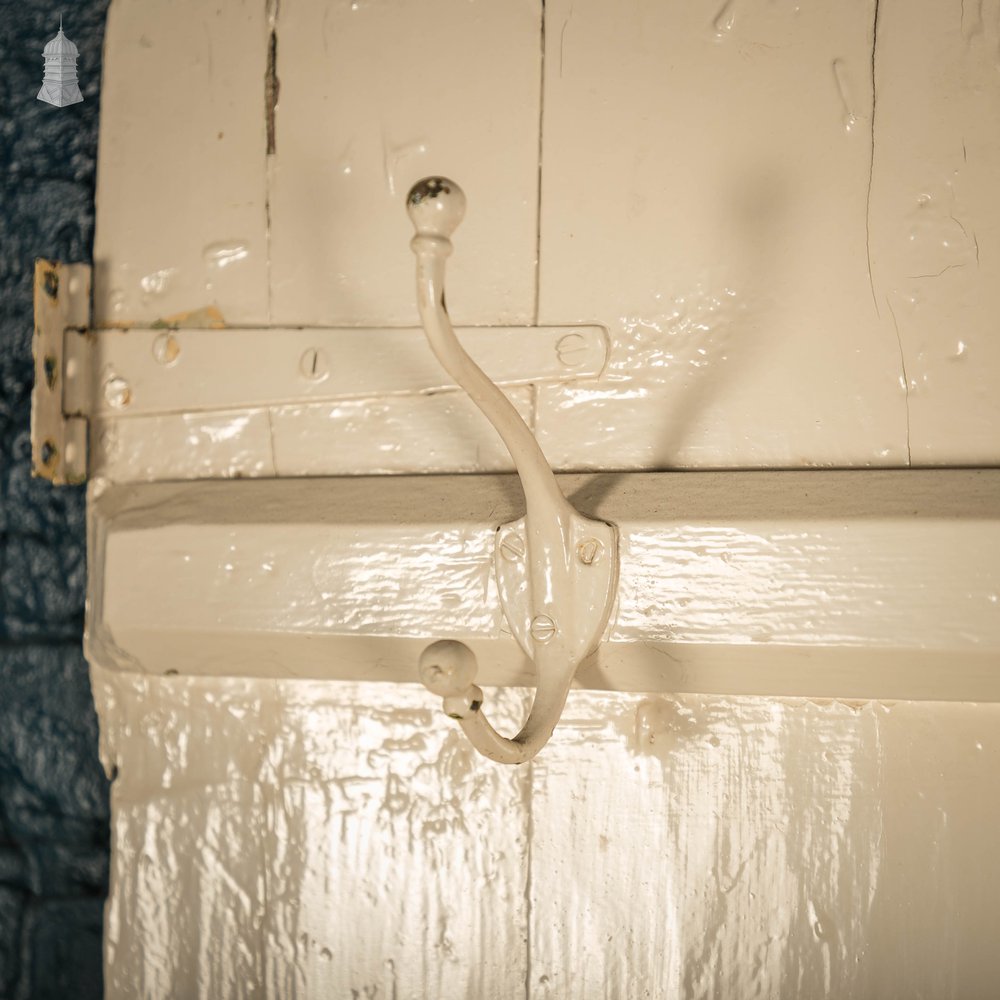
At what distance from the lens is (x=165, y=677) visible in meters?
0.77

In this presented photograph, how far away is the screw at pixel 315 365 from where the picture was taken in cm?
75

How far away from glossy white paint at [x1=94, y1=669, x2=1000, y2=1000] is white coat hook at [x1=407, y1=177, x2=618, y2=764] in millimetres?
89

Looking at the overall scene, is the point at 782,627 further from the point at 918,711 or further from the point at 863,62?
the point at 863,62

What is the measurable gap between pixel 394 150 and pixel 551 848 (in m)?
0.54

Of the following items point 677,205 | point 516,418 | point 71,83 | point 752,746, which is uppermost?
point 71,83

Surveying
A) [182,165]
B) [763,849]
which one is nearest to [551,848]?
[763,849]

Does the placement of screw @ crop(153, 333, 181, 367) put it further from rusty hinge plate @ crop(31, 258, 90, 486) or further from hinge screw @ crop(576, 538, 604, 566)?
hinge screw @ crop(576, 538, 604, 566)

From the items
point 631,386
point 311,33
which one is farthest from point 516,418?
point 311,33

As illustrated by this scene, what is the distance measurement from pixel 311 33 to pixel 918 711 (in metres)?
0.68

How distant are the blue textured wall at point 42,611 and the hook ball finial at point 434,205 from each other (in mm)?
429

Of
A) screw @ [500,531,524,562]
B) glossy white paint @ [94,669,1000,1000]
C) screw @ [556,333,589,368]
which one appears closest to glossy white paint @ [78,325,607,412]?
screw @ [556,333,589,368]

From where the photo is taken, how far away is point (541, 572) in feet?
2.13

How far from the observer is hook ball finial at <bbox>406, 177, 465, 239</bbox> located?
1.67 ft

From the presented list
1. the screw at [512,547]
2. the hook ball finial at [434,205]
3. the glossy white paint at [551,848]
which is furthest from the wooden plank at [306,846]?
the hook ball finial at [434,205]
